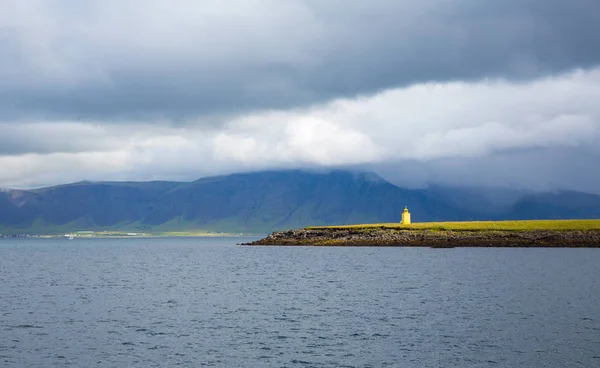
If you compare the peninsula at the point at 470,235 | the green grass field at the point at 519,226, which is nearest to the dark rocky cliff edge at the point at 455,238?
the peninsula at the point at 470,235

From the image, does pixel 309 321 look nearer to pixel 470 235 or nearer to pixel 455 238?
pixel 455 238

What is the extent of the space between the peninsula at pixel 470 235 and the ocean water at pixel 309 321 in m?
73.7

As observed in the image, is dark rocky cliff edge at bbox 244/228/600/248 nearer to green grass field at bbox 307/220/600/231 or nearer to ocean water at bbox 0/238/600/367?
green grass field at bbox 307/220/600/231

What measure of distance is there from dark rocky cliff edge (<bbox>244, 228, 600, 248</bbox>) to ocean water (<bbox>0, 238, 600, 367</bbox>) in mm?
73414

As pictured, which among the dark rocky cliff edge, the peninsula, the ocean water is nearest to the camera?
the ocean water

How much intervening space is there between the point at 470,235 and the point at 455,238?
436 cm

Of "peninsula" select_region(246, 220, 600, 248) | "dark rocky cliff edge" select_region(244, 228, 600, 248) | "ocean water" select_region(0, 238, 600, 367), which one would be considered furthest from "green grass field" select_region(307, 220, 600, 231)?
"ocean water" select_region(0, 238, 600, 367)

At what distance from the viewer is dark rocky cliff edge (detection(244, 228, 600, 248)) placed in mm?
161750

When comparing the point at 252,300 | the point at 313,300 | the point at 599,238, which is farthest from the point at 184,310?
the point at 599,238

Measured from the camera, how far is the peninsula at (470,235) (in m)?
163

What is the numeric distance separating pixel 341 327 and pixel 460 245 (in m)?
127

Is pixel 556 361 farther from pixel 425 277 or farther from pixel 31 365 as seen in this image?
pixel 425 277

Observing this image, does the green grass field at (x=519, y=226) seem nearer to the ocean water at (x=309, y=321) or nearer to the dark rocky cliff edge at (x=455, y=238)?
the dark rocky cliff edge at (x=455, y=238)

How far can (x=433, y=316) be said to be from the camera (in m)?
52.1
